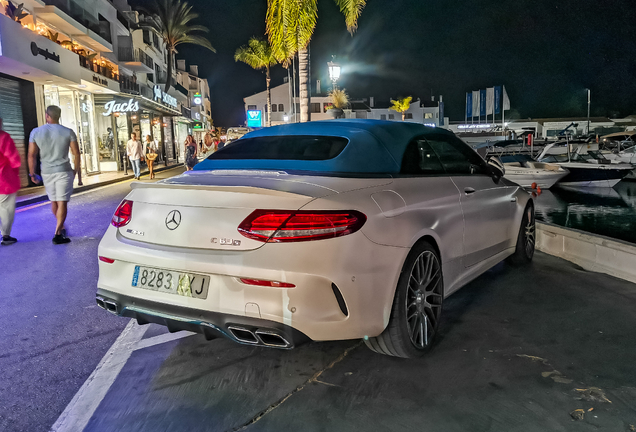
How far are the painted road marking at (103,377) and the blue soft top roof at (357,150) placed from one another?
4.51ft

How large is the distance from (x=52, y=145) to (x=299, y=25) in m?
11.5

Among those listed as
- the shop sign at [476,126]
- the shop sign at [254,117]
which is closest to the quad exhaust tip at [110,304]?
the shop sign at [254,117]

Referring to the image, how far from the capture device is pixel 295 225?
9.13 feet

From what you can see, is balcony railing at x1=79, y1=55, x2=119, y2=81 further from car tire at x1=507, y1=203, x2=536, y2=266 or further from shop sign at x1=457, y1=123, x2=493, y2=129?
shop sign at x1=457, y1=123, x2=493, y2=129

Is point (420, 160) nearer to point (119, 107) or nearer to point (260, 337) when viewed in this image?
point (260, 337)

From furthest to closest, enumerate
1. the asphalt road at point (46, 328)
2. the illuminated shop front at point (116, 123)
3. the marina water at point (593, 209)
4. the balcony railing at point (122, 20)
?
the balcony railing at point (122, 20)
the illuminated shop front at point (116, 123)
the marina water at point (593, 209)
the asphalt road at point (46, 328)

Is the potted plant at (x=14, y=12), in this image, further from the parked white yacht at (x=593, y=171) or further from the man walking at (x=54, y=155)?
the parked white yacht at (x=593, y=171)

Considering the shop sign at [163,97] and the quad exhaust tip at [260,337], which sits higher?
the shop sign at [163,97]

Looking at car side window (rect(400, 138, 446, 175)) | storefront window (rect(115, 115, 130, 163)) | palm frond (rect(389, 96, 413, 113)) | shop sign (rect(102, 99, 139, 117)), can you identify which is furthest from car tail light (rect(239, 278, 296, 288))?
palm frond (rect(389, 96, 413, 113))

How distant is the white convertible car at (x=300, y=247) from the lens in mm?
2783

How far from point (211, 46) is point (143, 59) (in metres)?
10.0

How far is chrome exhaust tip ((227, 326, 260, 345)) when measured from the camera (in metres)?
2.83

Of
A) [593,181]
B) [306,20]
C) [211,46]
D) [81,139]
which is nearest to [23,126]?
[81,139]

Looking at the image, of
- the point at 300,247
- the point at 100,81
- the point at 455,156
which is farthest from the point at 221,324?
the point at 100,81
